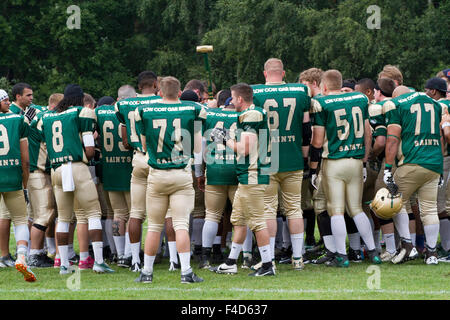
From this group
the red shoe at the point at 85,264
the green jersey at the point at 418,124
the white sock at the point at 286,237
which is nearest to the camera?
the green jersey at the point at 418,124

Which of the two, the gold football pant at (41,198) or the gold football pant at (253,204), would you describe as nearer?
the gold football pant at (253,204)

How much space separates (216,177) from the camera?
8859mm

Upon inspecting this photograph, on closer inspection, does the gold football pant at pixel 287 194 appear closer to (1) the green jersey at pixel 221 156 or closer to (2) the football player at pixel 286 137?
(2) the football player at pixel 286 137

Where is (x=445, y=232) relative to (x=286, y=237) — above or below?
above

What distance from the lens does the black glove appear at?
8.25 m

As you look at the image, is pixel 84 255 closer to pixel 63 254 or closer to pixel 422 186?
pixel 63 254

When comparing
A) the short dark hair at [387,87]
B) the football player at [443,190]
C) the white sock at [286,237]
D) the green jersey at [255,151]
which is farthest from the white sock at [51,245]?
the football player at [443,190]

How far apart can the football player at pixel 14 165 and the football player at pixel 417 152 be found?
4164 mm

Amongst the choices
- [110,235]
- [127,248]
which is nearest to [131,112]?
[127,248]

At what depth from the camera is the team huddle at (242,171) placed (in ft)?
26.2

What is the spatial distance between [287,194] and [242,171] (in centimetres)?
81

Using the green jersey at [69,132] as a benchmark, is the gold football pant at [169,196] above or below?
below
